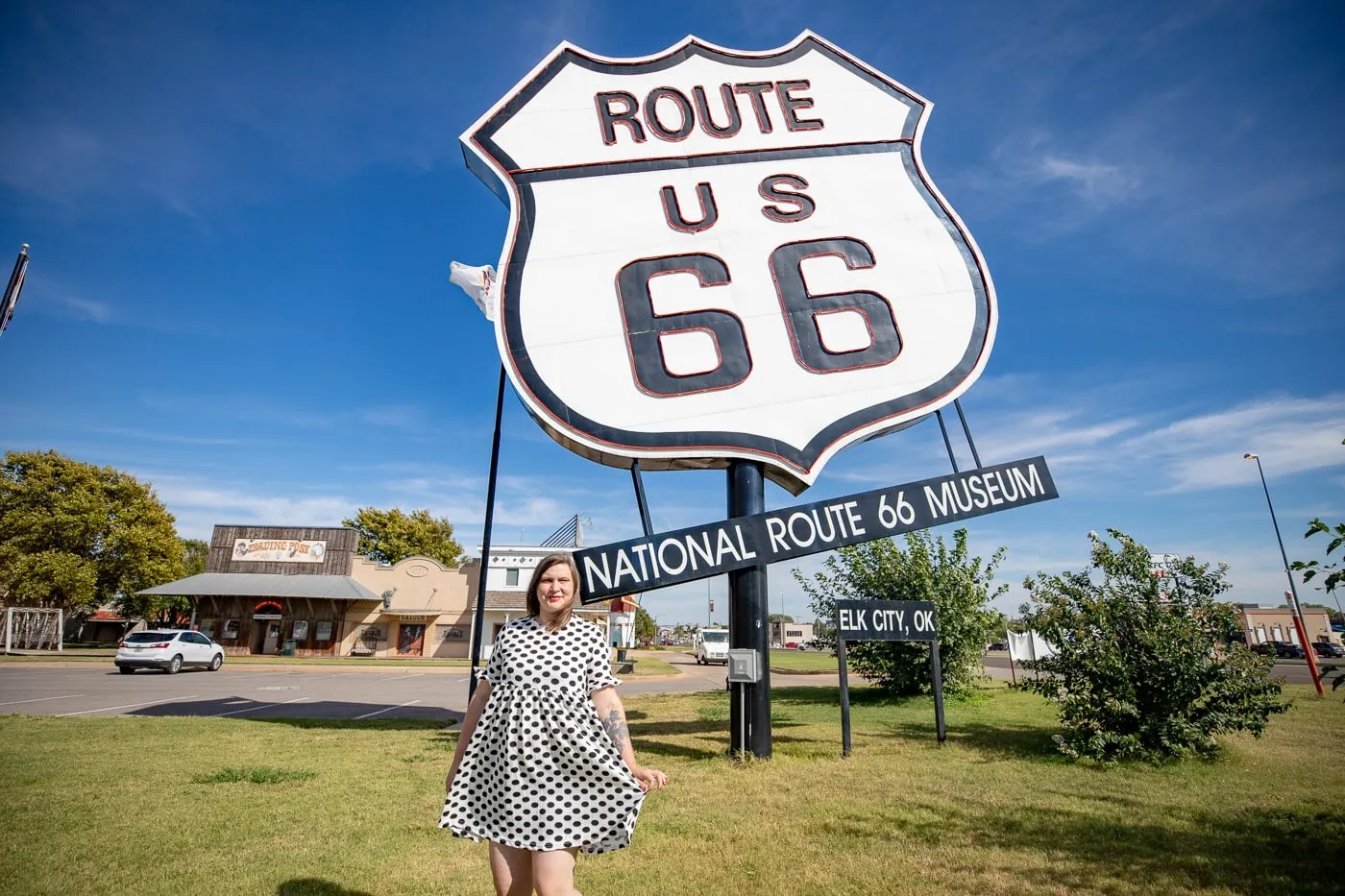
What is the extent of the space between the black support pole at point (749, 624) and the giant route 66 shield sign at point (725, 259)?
1.16 feet

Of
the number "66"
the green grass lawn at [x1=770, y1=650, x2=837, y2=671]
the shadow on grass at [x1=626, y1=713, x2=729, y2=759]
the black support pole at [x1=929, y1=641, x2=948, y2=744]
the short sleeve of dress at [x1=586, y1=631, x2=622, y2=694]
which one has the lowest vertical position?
the green grass lawn at [x1=770, y1=650, x2=837, y2=671]

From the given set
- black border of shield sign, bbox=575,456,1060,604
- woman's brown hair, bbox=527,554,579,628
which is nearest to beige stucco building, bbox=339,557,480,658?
black border of shield sign, bbox=575,456,1060,604

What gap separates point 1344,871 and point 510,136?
11.4 metres

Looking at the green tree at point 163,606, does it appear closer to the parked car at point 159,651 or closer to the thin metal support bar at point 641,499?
the parked car at point 159,651

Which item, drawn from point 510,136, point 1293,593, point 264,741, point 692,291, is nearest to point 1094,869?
point 692,291

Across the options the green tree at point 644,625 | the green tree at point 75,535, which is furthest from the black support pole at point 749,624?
the green tree at point 644,625

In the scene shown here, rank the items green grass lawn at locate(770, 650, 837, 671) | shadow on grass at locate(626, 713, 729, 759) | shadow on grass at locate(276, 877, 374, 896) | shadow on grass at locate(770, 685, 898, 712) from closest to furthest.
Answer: shadow on grass at locate(276, 877, 374, 896) < shadow on grass at locate(626, 713, 729, 759) < shadow on grass at locate(770, 685, 898, 712) < green grass lawn at locate(770, 650, 837, 671)

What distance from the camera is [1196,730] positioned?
7875 mm

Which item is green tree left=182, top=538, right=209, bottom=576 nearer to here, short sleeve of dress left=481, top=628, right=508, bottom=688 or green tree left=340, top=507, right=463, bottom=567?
green tree left=340, top=507, right=463, bottom=567

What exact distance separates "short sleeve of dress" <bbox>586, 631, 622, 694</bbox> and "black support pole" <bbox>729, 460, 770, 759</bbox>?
550 centimetres

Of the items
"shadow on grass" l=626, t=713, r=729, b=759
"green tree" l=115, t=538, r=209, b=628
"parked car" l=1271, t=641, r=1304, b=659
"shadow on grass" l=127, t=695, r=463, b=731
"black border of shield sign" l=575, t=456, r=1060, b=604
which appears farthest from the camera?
"parked car" l=1271, t=641, r=1304, b=659

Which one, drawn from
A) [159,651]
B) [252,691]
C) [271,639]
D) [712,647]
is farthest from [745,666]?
[271,639]

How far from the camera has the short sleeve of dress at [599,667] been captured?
2.85 m

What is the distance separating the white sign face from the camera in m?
35.3
